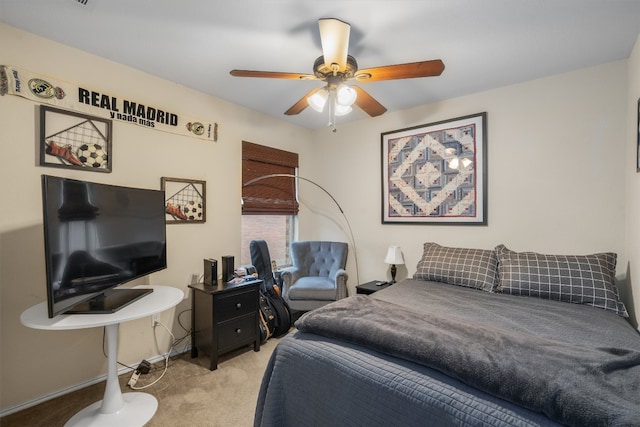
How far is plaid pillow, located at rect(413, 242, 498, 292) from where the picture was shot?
2393 mm

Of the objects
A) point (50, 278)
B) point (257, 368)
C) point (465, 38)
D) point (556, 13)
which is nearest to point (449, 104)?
point (465, 38)

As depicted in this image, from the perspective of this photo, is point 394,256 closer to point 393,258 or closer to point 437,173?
point 393,258

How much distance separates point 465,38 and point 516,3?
0.35 m

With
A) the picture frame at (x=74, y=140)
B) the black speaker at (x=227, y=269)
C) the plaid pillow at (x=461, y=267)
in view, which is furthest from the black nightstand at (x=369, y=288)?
the picture frame at (x=74, y=140)

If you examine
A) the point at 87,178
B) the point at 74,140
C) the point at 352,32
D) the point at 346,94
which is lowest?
the point at 87,178

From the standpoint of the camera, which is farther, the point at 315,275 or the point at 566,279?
the point at 315,275

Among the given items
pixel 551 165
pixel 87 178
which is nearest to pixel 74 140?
pixel 87 178

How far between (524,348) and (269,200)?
292cm

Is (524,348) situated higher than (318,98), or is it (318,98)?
(318,98)

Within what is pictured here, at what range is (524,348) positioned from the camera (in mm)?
1080

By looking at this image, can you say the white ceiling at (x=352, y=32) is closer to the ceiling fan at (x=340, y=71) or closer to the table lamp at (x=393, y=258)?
the ceiling fan at (x=340, y=71)

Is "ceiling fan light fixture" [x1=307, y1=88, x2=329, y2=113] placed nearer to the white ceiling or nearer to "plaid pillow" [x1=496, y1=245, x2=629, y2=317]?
the white ceiling

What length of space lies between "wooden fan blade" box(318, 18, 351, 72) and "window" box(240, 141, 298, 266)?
68.9 inches

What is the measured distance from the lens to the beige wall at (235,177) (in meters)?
1.86
